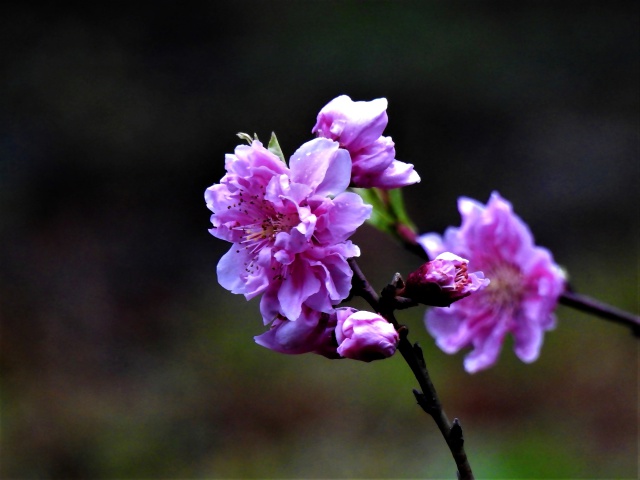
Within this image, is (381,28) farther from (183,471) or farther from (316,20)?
(183,471)

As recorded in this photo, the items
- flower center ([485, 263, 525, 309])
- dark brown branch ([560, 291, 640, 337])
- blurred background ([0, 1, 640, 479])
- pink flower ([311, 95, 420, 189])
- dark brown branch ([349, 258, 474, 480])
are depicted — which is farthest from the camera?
blurred background ([0, 1, 640, 479])

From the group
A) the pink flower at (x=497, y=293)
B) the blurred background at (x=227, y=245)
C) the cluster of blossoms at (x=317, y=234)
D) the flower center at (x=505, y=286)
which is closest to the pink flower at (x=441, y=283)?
the cluster of blossoms at (x=317, y=234)

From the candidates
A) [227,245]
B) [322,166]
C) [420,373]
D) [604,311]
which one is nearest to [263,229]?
[322,166]

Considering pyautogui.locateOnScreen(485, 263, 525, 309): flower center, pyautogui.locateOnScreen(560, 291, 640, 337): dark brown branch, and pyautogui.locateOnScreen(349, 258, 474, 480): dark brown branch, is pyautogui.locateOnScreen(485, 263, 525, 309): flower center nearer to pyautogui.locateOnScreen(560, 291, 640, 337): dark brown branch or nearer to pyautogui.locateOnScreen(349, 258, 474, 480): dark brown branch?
pyautogui.locateOnScreen(560, 291, 640, 337): dark brown branch

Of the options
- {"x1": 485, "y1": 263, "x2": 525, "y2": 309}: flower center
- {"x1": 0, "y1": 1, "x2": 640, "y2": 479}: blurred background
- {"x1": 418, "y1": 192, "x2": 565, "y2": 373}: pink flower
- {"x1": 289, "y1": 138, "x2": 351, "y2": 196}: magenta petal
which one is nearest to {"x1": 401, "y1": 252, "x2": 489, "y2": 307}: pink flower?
{"x1": 289, "y1": 138, "x2": 351, "y2": 196}: magenta petal

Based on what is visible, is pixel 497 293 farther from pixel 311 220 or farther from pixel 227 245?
pixel 227 245
